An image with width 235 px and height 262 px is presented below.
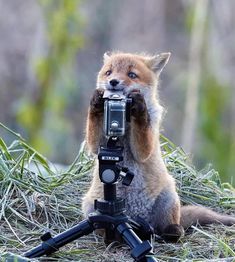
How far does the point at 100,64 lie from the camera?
976 inches

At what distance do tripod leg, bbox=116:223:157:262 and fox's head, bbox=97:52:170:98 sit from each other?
0.99 m

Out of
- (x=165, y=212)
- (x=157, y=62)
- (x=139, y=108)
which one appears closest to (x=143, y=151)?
(x=139, y=108)

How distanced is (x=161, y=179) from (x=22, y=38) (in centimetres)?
2111

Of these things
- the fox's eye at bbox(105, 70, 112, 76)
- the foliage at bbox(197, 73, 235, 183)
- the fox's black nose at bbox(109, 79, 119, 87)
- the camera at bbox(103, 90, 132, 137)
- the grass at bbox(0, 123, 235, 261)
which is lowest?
the foliage at bbox(197, 73, 235, 183)

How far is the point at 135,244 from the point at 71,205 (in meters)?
1.36

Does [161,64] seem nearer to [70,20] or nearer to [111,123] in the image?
[111,123]

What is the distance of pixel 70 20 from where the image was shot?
21031 mm

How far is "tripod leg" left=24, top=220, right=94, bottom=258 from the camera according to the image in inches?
248

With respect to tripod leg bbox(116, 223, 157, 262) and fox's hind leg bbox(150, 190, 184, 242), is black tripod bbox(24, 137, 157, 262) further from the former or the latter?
fox's hind leg bbox(150, 190, 184, 242)

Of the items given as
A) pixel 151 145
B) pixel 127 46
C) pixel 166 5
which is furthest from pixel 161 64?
pixel 166 5

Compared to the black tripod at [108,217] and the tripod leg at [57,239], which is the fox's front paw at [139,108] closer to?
the black tripod at [108,217]

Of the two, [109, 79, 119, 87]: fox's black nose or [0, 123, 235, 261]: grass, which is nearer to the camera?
[0, 123, 235, 261]: grass

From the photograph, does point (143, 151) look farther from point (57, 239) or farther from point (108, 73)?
point (57, 239)

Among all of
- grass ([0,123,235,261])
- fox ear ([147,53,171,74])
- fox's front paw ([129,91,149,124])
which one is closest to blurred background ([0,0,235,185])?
grass ([0,123,235,261])
